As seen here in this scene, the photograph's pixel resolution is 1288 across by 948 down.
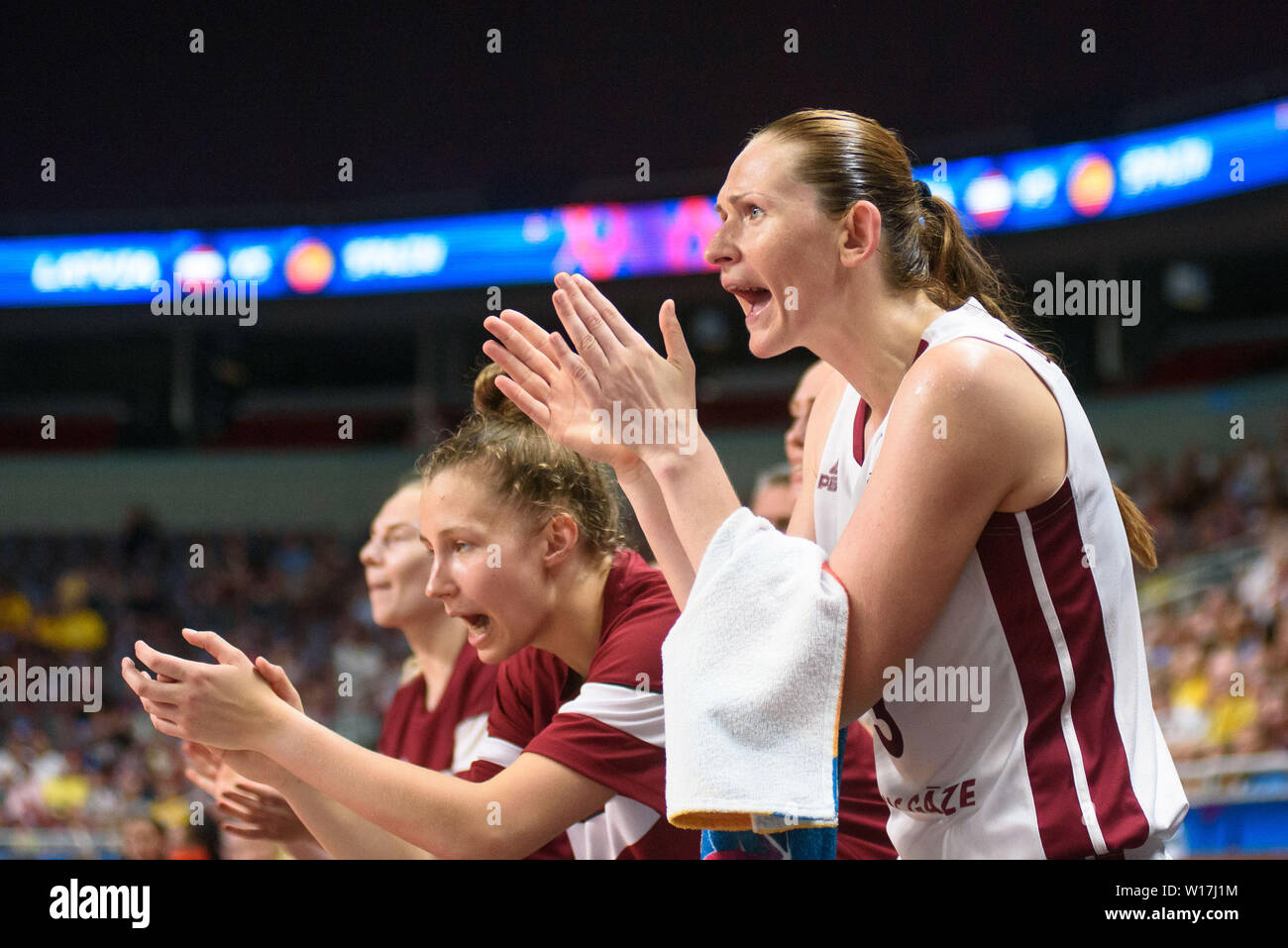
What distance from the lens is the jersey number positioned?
4.47 ft

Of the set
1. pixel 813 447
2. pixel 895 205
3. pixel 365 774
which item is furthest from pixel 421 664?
pixel 895 205

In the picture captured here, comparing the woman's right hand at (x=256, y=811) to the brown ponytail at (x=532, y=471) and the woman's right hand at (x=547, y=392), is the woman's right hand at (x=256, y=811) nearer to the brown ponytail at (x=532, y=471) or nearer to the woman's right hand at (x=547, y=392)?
the brown ponytail at (x=532, y=471)

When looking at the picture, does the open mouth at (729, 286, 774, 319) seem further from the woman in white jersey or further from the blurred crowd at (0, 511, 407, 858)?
the blurred crowd at (0, 511, 407, 858)

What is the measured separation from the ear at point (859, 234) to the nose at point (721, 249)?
0.42 ft

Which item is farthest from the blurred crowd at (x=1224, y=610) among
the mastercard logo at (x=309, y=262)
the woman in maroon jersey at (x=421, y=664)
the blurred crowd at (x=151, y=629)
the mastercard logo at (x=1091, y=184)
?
the mastercard logo at (x=309, y=262)

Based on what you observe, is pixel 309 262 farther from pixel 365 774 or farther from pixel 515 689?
pixel 365 774

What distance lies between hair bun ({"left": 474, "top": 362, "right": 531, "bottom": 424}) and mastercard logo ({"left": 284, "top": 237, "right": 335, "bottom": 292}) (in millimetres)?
9280

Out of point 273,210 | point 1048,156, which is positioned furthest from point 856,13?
point 273,210

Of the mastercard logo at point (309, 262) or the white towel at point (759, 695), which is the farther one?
the mastercard logo at point (309, 262)

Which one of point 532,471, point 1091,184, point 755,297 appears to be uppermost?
point 1091,184

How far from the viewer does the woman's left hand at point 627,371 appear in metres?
1.36

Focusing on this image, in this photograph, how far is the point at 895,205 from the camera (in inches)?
57.8

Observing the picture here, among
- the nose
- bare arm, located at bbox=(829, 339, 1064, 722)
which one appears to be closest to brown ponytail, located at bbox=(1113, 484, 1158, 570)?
bare arm, located at bbox=(829, 339, 1064, 722)

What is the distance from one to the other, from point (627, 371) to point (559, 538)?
21.5 inches
